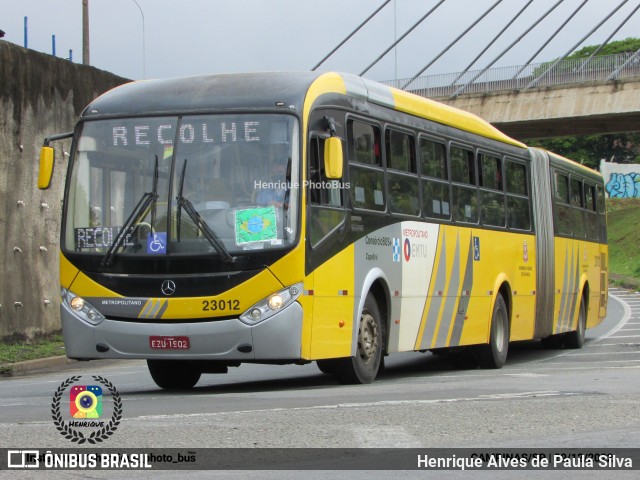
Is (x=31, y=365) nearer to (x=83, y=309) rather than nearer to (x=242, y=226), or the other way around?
(x=83, y=309)

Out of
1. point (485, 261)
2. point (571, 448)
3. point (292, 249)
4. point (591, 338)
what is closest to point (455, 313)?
point (485, 261)

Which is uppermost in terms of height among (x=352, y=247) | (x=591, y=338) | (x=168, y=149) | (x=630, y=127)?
(x=630, y=127)

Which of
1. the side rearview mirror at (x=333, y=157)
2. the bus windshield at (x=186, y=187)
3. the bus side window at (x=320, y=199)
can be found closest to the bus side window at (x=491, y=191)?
the bus side window at (x=320, y=199)

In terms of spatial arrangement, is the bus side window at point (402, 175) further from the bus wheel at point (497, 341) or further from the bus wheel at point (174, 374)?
the bus wheel at point (497, 341)

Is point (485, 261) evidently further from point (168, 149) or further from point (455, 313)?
point (168, 149)

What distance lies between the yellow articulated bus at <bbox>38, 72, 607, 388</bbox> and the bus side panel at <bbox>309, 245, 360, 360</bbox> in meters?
0.02

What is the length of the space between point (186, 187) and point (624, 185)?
257 feet

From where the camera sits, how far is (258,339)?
12.1m

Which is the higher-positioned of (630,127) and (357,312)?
(630,127)

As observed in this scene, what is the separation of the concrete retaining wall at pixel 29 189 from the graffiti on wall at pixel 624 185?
66.7 m

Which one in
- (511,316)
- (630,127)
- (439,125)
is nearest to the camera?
(439,125)

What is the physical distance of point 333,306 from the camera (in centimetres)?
1284

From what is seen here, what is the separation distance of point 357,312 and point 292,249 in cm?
154

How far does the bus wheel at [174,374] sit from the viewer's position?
46.3ft
